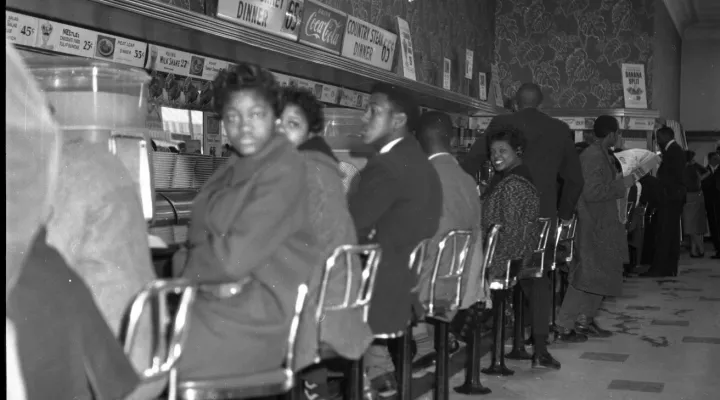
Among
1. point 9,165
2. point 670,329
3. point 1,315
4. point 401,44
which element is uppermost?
point 401,44

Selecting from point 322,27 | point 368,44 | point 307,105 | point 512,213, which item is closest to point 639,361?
point 512,213

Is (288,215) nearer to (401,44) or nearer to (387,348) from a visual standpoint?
(387,348)

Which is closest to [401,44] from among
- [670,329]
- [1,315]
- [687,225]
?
[670,329]

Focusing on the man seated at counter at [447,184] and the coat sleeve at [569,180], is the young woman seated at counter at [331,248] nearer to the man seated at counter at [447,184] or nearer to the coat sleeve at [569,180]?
the man seated at counter at [447,184]

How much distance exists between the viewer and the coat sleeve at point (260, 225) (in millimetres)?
2248

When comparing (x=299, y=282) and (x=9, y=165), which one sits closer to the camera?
(x=9, y=165)

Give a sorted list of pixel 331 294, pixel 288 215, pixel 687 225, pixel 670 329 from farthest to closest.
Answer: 1. pixel 687 225
2. pixel 670 329
3. pixel 331 294
4. pixel 288 215

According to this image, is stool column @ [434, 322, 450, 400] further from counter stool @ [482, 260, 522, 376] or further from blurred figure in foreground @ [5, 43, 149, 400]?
blurred figure in foreground @ [5, 43, 149, 400]

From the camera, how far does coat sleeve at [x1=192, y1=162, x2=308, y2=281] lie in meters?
2.25

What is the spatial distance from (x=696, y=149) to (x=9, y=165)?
18.6m

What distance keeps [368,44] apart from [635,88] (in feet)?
19.4

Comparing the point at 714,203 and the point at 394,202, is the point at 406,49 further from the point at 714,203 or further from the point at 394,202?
the point at 394,202

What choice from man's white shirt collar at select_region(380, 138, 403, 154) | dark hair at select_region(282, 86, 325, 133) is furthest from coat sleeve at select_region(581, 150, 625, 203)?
dark hair at select_region(282, 86, 325, 133)

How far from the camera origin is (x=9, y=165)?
1101 millimetres
